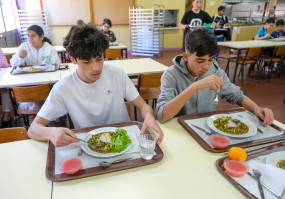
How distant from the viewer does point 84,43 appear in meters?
1.15

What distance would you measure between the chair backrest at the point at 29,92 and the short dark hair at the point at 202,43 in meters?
1.54

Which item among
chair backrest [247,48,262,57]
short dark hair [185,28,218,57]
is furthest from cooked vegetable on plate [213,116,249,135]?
chair backrest [247,48,262,57]

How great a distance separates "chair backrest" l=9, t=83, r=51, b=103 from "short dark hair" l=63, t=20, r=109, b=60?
1.06 metres

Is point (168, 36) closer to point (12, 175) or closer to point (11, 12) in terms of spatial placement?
point (11, 12)

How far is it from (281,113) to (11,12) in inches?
299

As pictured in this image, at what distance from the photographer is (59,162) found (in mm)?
883

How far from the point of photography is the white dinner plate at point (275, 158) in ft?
2.89

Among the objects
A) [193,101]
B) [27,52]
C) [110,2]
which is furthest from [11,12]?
[193,101]

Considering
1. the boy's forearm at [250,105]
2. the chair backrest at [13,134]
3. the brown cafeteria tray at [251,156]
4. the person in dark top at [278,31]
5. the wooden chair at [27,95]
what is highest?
the person in dark top at [278,31]

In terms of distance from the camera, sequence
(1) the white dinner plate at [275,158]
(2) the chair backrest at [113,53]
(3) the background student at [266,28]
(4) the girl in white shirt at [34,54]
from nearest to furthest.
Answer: (1) the white dinner plate at [275,158] < (4) the girl in white shirt at [34,54] < (2) the chair backrest at [113,53] < (3) the background student at [266,28]

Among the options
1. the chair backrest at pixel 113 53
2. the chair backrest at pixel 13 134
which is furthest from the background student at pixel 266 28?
the chair backrest at pixel 13 134

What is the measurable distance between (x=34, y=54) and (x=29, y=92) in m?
1.20

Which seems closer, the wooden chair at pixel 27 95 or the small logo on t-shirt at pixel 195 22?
the wooden chair at pixel 27 95

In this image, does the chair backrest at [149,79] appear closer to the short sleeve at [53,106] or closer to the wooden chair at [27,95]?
the wooden chair at [27,95]
